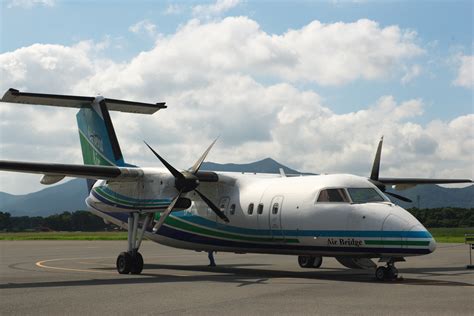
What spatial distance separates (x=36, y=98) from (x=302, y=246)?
1154 cm

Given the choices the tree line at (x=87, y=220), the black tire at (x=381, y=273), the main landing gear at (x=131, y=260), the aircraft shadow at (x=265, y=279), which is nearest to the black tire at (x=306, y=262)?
the aircraft shadow at (x=265, y=279)

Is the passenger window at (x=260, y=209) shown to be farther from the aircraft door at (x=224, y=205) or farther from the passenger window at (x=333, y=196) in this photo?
the passenger window at (x=333, y=196)

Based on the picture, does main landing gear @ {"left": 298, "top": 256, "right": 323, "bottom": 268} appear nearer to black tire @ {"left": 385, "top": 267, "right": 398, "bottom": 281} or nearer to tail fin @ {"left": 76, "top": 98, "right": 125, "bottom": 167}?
black tire @ {"left": 385, "top": 267, "right": 398, "bottom": 281}

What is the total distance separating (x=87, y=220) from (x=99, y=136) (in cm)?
11015

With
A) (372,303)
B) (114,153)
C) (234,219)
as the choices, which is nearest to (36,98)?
(114,153)

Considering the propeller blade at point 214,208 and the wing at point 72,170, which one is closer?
the wing at point 72,170

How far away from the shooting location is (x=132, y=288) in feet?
50.2

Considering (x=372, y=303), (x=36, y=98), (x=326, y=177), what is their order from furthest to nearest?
(x=36, y=98), (x=326, y=177), (x=372, y=303)

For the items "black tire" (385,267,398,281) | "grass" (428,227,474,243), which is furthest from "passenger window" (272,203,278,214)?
"grass" (428,227,474,243)

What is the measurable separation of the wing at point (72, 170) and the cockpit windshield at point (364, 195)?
23.0 ft

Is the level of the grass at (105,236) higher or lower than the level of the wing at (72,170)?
lower

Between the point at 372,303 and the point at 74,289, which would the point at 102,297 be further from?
the point at 372,303

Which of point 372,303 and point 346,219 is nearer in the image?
point 372,303

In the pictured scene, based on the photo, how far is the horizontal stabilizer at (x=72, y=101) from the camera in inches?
932
